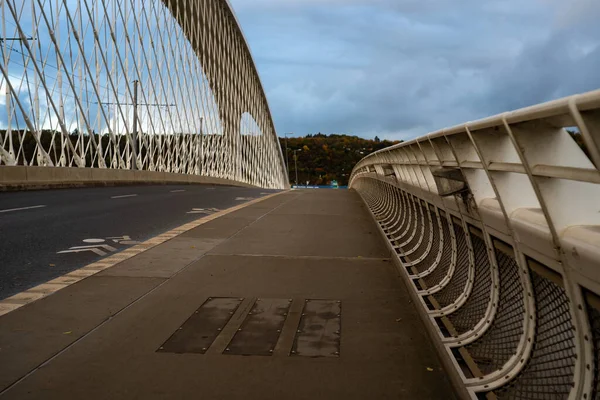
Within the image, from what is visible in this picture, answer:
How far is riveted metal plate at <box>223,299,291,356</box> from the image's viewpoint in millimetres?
4391

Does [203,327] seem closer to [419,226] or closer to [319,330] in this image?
[319,330]

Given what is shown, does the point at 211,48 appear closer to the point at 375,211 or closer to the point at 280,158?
the point at 280,158

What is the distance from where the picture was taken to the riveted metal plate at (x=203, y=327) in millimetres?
4398

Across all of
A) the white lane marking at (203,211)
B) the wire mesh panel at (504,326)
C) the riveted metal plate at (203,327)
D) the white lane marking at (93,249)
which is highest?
the wire mesh panel at (504,326)

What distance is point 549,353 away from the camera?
2820 mm

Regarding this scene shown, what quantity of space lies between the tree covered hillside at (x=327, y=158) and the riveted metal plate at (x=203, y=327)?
108 metres

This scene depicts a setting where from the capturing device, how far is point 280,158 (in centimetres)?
8581

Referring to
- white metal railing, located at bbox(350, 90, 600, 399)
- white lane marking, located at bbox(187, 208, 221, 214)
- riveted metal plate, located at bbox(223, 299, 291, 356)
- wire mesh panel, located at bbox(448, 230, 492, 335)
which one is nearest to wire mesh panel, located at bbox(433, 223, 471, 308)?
white metal railing, located at bbox(350, 90, 600, 399)

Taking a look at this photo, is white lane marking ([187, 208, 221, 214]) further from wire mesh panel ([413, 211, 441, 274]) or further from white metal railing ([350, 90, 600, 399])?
white metal railing ([350, 90, 600, 399])

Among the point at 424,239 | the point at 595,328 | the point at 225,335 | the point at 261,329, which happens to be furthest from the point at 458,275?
the point at 595,328

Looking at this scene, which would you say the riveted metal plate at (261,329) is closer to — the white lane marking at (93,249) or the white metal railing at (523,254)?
the white metal railing at (523,254)

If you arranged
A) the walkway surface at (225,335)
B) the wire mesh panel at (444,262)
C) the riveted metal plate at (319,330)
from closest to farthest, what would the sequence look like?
the walkway surface at (225,335) → the riveted metal plate at (319,330) → the wire mesh panel at (444,262)

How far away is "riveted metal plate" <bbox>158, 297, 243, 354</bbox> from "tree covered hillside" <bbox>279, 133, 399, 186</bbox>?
354ft

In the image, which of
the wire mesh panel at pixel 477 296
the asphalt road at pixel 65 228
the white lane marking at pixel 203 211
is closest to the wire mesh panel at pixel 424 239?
the wire mesh panel at pixel 477 296
